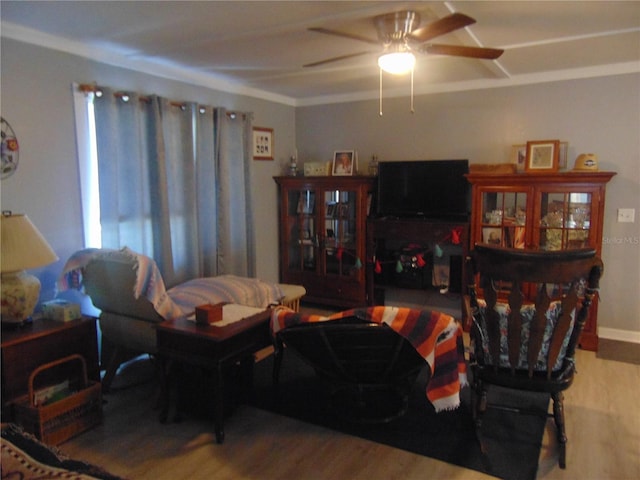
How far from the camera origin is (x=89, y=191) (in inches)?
135

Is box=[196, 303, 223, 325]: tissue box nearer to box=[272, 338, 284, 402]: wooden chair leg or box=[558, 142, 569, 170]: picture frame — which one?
box=[272, 338, 284, 402]: wooden chair leg

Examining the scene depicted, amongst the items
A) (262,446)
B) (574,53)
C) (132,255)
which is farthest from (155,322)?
(574,53)

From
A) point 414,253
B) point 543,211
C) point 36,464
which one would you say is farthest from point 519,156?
point 36,464

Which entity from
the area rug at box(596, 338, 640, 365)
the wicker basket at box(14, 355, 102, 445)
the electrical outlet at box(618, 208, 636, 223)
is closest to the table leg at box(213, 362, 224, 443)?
the wicker basket at box(14, 355, 102, 445)

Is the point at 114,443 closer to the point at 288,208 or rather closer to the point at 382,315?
the point at 382,315

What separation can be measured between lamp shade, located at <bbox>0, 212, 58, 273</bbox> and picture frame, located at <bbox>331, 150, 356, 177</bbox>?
10.0 feet

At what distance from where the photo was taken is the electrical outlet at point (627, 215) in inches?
157

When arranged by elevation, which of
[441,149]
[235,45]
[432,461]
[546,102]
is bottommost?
[432,461]

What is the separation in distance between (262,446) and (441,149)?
3351 mm

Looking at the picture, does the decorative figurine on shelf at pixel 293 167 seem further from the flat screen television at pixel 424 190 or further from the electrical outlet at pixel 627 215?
the electrical outlet at pixel 627 215

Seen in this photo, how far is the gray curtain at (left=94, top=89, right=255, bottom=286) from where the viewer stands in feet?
11.4

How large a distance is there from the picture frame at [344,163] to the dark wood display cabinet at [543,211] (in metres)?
1.35

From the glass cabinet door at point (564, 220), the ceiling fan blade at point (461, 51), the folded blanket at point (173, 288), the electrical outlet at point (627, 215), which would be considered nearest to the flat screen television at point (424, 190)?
the glass cabinet door at point (564, 220)

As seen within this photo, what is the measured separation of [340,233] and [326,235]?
0.16m
